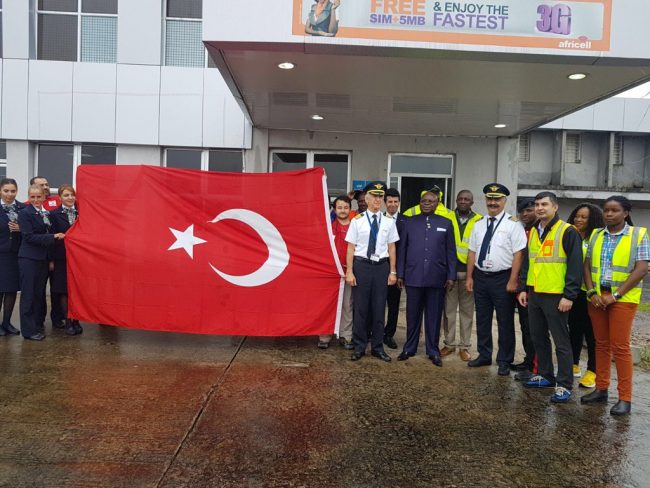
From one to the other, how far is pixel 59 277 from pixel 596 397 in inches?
242

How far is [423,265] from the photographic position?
511cm

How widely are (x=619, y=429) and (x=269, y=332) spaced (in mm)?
3487

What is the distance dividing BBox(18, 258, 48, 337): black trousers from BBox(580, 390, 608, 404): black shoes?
239 inches

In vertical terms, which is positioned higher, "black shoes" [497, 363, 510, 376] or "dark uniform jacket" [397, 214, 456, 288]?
"dark uniform jacket" [397, 214, 456, 288]

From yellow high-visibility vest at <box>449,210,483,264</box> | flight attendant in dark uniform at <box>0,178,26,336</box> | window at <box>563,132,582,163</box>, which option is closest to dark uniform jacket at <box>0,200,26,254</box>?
flight attendant in dark uniform at <box>0,178,26,336</box>

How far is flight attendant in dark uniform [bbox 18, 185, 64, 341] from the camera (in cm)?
542

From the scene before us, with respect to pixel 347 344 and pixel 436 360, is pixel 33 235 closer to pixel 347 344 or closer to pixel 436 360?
pixel 347 344

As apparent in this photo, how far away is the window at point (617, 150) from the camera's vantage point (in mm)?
18062

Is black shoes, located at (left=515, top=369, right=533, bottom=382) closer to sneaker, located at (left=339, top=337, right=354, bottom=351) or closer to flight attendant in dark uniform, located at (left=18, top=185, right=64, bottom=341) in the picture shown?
sneaker, located at (left=339, top=337, right=354, bottom=351)

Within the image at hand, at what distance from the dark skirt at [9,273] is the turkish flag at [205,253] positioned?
2.32ft

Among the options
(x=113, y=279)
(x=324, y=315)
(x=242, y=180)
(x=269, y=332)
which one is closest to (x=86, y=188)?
(x=113, y=279)

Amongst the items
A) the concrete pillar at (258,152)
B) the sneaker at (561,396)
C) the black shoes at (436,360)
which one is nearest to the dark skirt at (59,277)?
the black shoes at (436,360)

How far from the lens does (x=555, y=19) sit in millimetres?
5277

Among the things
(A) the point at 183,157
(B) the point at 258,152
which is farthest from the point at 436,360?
(A) the point at 183,157
